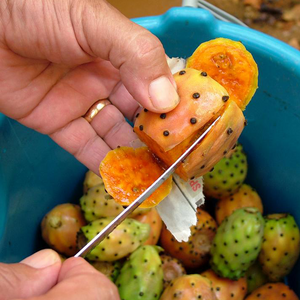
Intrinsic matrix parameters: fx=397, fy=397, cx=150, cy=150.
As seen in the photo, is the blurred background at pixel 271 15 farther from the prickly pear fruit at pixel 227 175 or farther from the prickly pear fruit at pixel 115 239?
the prickly pear fruit at pixel 115 239

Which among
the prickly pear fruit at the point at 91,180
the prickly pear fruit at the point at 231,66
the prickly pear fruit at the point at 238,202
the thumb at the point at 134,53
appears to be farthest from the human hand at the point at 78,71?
the prickly pear fruit at the point at 238,202

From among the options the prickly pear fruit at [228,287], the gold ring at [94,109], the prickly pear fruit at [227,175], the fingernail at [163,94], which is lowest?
the prickly pear fruit at [228,287]

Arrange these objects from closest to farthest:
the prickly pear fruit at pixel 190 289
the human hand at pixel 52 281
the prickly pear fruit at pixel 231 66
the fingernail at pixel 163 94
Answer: the human hand at pixel 52 281 → the fingernail at pixel 163 94 → the prickly pear fruit at pixel 231 66 → the prickly pear fruit at pixel 190 289

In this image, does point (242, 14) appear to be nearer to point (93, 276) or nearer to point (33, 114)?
point (33, 114)

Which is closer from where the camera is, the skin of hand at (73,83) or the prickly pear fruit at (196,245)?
the skin of hand at (73,83)

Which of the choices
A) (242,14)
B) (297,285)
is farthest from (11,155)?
(242,14)

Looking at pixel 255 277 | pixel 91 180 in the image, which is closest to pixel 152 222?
pixel 91 180

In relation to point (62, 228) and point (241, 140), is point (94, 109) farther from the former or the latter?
point (241, 140)
